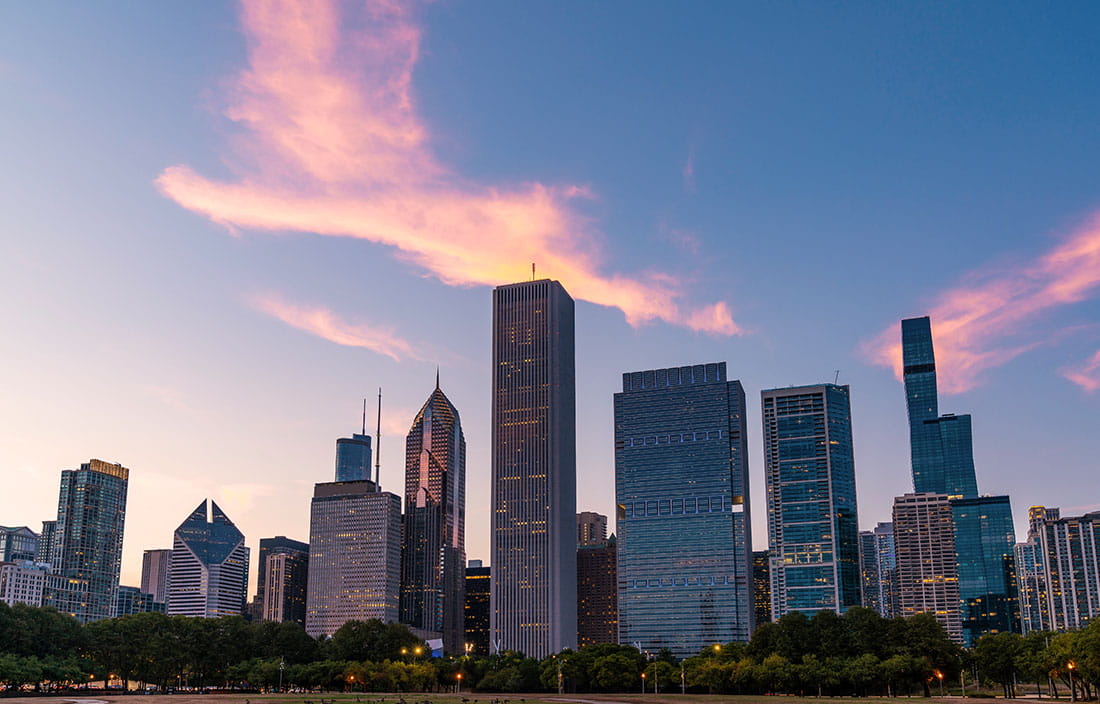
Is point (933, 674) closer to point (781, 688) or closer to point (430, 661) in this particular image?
point (781, 688)

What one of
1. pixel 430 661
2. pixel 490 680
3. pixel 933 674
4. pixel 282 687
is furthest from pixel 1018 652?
pixel 282 687

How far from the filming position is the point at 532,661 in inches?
6698

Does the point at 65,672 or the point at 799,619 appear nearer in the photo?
the point at 65,672

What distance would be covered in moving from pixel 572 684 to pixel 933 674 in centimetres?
5363

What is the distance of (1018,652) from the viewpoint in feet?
Result: 477

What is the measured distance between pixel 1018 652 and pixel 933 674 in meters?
12.8

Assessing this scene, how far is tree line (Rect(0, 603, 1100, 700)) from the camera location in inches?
5468

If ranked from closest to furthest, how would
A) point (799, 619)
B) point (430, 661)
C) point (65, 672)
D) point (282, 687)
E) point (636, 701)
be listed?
point (636, 701)
point (65, 672)
point (799, 619)
point (282, 687)
point (430, 661)

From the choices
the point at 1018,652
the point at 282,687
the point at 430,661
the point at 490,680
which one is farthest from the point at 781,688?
the point at 282,687

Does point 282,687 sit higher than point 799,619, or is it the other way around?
point 799,619

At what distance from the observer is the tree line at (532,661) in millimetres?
138875

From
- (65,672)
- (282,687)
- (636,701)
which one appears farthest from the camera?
(282,687)

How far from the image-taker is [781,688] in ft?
471

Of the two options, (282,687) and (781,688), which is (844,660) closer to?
(781,688)
